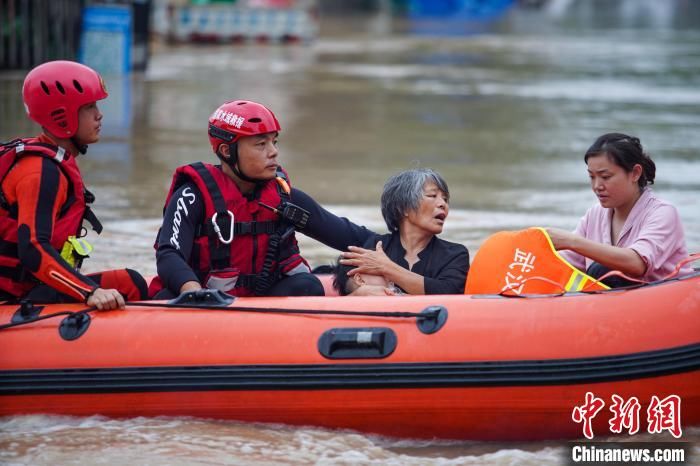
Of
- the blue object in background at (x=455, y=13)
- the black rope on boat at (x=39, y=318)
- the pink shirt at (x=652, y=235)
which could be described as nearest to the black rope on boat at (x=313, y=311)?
the black rope on boat at (x=39, y=318)

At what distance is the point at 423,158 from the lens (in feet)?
35.2

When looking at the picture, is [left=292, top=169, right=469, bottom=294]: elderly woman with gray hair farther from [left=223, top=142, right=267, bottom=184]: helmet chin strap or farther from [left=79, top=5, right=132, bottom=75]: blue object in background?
[left=79, top=5, right=132, bottom=75]: blue object in background

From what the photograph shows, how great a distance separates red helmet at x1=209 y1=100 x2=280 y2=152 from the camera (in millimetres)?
4625

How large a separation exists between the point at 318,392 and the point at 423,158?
673cm

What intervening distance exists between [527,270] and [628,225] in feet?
1.47

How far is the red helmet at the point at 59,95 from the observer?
177 inches

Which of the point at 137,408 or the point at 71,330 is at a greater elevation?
the point at 71,330

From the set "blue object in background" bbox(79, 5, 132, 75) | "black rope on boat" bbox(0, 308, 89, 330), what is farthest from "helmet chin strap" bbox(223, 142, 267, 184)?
"blue object in background" bbox(79, 5, 132, 75)

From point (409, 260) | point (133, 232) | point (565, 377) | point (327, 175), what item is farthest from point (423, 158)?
point (565, 377)

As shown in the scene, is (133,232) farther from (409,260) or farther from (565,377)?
(565,377)

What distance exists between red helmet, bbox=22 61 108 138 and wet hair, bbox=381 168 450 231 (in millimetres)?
1185

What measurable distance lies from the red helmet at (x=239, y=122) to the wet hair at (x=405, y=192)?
1.68 ft

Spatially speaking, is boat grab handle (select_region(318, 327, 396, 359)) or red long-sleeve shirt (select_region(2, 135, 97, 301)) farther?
red long-sleeve shirt (select_region(2, 135, 97, 301))

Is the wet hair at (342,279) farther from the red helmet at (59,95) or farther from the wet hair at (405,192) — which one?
the red helmet at (59,95)
